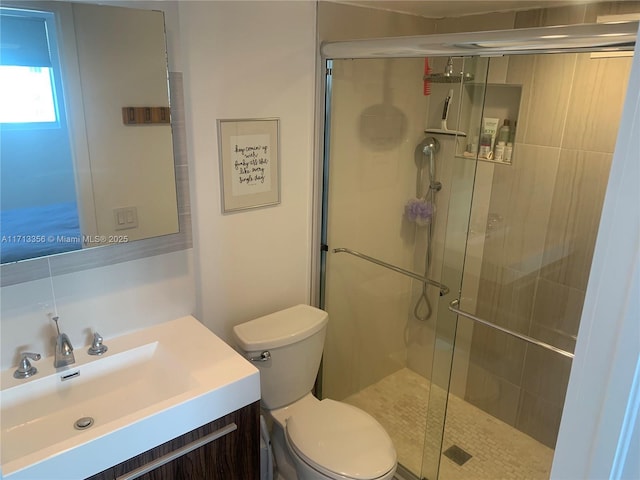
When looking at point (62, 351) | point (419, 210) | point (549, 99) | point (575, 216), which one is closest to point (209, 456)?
point (62, 351)

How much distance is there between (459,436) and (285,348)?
1.16 metres

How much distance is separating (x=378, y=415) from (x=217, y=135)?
5.74ft

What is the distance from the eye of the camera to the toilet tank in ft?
6.15

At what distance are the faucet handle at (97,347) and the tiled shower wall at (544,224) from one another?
180 cm

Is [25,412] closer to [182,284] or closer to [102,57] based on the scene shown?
[182,284]

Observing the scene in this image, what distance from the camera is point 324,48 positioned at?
1.98 metres

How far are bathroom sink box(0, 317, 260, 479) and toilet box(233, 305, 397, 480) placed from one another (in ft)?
1.00

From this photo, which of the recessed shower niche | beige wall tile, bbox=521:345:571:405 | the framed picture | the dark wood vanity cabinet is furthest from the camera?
beige wall tile, bbox=521:345:571:405

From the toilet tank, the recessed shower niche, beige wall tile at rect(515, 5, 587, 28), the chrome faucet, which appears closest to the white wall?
the toilet tank

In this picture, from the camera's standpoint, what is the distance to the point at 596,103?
1.91 metres

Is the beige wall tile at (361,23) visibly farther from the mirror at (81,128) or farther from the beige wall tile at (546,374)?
the beige wall tile at (546,374)

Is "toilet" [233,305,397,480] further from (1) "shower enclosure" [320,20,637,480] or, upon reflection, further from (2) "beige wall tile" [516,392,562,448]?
(2) "beige wall tile" [516,392,562,448]

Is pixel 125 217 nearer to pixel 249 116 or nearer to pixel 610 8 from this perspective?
pixel 249 116

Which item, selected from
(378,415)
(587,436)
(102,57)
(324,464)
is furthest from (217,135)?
(378,415)
